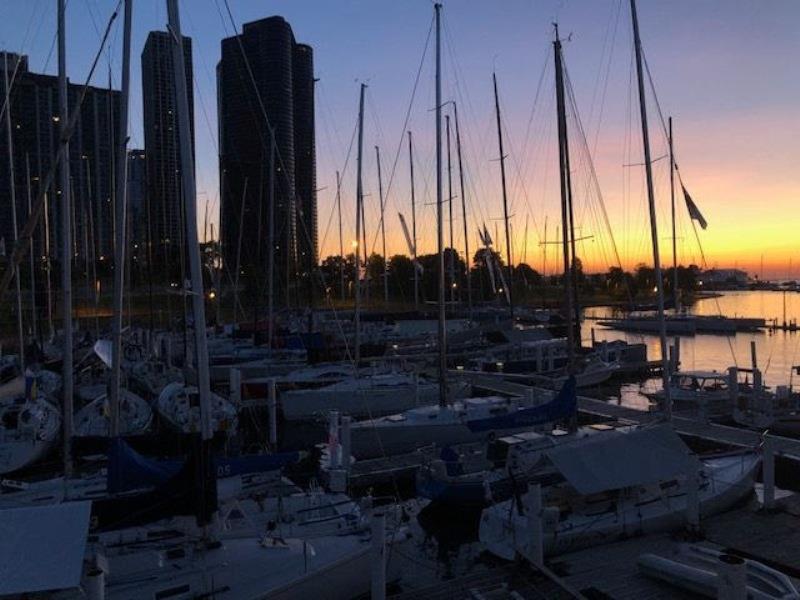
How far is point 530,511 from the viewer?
11.7 m

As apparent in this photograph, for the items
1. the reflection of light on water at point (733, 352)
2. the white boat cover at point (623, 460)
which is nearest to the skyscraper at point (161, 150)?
the white boat cover at point (623, 460)

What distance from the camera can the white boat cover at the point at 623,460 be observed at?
12647 mm

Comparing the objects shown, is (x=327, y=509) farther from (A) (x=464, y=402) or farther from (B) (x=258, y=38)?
(B) (x=258, y=38)

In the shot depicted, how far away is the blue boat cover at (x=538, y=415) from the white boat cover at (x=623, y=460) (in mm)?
4693

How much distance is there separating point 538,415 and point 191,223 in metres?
11.8

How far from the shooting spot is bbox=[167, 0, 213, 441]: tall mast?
9.51m

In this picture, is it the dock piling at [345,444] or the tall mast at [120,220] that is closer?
the tall mast at [120,220]

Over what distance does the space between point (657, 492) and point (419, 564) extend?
493cm

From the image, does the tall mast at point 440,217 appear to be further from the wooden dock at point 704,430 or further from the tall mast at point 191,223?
the tall mast at point 191,223

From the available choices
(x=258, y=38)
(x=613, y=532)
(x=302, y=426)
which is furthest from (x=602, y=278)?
(x=613, y=532)

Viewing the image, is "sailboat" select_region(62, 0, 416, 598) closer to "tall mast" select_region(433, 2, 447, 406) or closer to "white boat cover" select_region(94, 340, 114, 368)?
"white boat cover" select_region(94, 340, 114, 368)

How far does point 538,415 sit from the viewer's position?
60.5ft

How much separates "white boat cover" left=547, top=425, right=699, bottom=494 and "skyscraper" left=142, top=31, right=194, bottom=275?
21221mm

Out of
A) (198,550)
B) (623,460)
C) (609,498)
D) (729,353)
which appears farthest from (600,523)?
(729,353)
